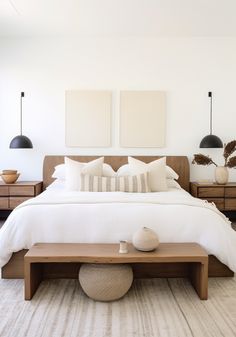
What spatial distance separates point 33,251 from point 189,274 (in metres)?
1.36

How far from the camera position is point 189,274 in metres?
2.83

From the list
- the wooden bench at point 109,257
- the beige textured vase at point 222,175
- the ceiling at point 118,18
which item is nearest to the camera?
the wooden bench at point 109,257

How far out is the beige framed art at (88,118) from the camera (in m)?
4.93

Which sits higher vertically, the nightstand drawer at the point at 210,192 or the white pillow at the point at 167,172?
the white pillow at the point at 167,172

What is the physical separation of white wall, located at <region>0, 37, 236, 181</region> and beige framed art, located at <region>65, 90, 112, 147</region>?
0.10 meters

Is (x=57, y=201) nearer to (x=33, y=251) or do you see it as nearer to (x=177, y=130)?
(x=33, y=251)

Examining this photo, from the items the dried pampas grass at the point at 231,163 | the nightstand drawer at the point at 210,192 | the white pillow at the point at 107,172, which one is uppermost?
the dried pampas grass at the point at 231,163

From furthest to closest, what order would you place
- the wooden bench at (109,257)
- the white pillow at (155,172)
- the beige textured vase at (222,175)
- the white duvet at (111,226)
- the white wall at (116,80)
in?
1. the white wall at (116,80)
2. the beige textured vase at (222,175)
3. the white pillow at (155,172)
4. the white duvet at (111,226)
5. the wooden bench at (109,257)

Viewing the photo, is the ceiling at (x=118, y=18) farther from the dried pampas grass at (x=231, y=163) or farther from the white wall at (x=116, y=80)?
the dried pampas grass at (x=231, y=163)

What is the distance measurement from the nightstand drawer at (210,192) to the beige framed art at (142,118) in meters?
0.95

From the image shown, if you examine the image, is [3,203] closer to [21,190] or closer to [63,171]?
[21,190]

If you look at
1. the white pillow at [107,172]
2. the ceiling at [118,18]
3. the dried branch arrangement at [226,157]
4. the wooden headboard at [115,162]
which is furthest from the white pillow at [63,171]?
the ceiling at [118,18]

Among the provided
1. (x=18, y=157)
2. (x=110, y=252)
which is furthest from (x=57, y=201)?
(x=18, y=157)

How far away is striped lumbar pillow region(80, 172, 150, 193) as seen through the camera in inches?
147
